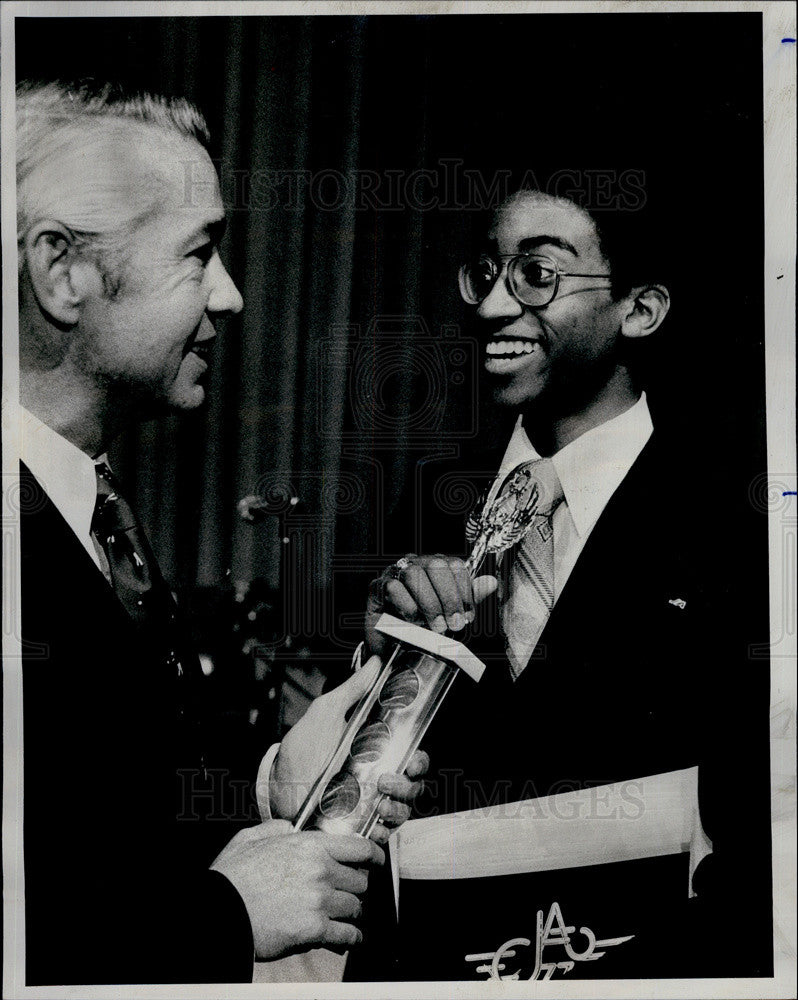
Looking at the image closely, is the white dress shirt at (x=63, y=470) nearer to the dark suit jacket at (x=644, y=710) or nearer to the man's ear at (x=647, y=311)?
the dark suit jacket at (x=644, y=710)

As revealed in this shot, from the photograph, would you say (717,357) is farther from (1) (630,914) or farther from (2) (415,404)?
(1) (630,914)

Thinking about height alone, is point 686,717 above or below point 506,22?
below

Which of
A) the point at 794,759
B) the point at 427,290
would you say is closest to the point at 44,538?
the point at 427,290

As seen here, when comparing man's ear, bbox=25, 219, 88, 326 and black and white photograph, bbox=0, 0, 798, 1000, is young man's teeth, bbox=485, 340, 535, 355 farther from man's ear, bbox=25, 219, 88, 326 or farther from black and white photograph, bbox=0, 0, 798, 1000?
man's ear, bbox=25, 219, 88, 326

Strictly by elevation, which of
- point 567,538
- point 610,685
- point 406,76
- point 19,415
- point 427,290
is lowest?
point 610,685

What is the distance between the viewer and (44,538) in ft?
4.43

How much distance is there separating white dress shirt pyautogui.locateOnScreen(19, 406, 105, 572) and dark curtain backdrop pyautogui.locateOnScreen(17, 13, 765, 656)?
0.07 meters

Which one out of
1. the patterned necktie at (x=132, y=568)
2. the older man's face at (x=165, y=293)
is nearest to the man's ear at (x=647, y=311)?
the older man's face at (x=165, y=293)

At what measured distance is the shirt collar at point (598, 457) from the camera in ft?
4.48

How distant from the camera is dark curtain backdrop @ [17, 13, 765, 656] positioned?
4.42ft

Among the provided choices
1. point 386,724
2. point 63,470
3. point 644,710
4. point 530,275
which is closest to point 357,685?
point 386,724

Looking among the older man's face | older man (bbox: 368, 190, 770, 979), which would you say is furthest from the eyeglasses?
the older man's face

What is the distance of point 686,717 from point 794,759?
17 centimetres

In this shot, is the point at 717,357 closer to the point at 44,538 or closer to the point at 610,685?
the point at 610,685
